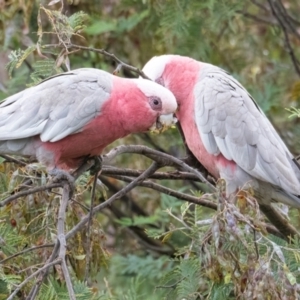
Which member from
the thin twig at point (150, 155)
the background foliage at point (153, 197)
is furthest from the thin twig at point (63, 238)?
the thin twig at point (150, 155)

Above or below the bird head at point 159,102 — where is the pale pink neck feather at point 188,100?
below

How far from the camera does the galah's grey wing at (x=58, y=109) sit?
3.34 metres

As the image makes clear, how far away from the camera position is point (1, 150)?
133 inches

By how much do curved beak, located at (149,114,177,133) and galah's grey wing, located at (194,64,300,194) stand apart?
0.42m

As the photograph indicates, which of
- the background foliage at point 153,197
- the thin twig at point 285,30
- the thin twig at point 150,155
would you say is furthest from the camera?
the thin twig at point 285,30

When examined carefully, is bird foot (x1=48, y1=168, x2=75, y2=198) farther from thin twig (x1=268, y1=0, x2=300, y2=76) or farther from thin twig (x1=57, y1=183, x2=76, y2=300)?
thin twig (x1=268, y1=0, x2=300, y2=76)

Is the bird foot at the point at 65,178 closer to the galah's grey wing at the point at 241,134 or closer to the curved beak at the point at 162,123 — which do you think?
the curved beak at the point at 162,123

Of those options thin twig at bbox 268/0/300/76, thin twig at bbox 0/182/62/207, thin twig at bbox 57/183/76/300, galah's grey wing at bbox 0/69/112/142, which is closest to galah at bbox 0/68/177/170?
galah's grey wing at bbox 0/69/112/142

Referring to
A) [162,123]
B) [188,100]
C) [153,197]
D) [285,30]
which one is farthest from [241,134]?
[153,197]

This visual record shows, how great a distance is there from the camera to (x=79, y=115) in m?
3.33

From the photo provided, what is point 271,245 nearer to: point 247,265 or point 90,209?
point 247,265

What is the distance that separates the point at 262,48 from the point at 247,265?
3598 mm

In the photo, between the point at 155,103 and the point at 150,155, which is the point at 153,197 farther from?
the point at 155,103

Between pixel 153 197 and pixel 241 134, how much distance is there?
204cm
